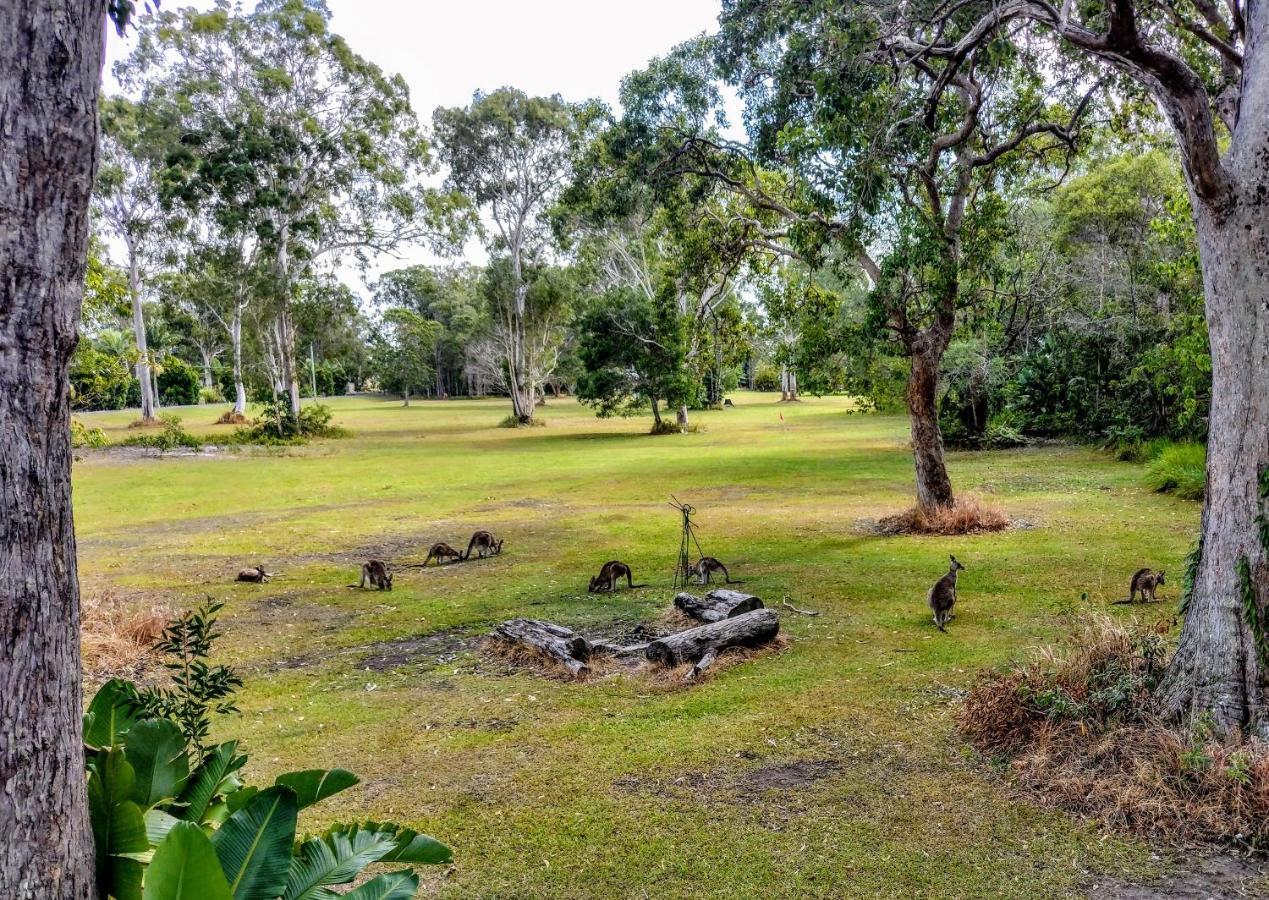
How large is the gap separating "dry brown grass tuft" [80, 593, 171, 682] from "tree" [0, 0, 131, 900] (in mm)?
5587

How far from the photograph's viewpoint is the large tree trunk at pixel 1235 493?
15.2ft

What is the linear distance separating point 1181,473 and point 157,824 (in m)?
16.9

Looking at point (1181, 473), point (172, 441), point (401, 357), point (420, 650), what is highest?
point (401, 357)

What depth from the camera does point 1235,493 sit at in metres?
4.75

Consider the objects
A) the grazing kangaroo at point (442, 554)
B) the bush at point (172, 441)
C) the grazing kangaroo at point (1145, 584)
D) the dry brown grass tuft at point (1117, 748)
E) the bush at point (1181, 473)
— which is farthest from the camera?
the bush at point (172, 441)

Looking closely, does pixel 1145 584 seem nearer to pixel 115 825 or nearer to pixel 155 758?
pixel 155 758

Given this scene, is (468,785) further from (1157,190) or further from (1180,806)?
(1157,190)

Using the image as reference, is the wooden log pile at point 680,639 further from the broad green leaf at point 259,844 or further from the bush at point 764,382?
the bush at point 764,382

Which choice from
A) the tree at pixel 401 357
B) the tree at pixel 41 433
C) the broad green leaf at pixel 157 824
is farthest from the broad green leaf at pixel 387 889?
the tree at pixel 401 357

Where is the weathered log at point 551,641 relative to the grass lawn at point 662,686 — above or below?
above

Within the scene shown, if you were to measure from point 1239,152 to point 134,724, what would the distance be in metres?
6.29

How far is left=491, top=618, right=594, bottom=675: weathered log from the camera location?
23.5 feet

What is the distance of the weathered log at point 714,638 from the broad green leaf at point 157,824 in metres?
4.75

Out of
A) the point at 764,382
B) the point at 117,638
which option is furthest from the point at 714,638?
the point at 764,382
